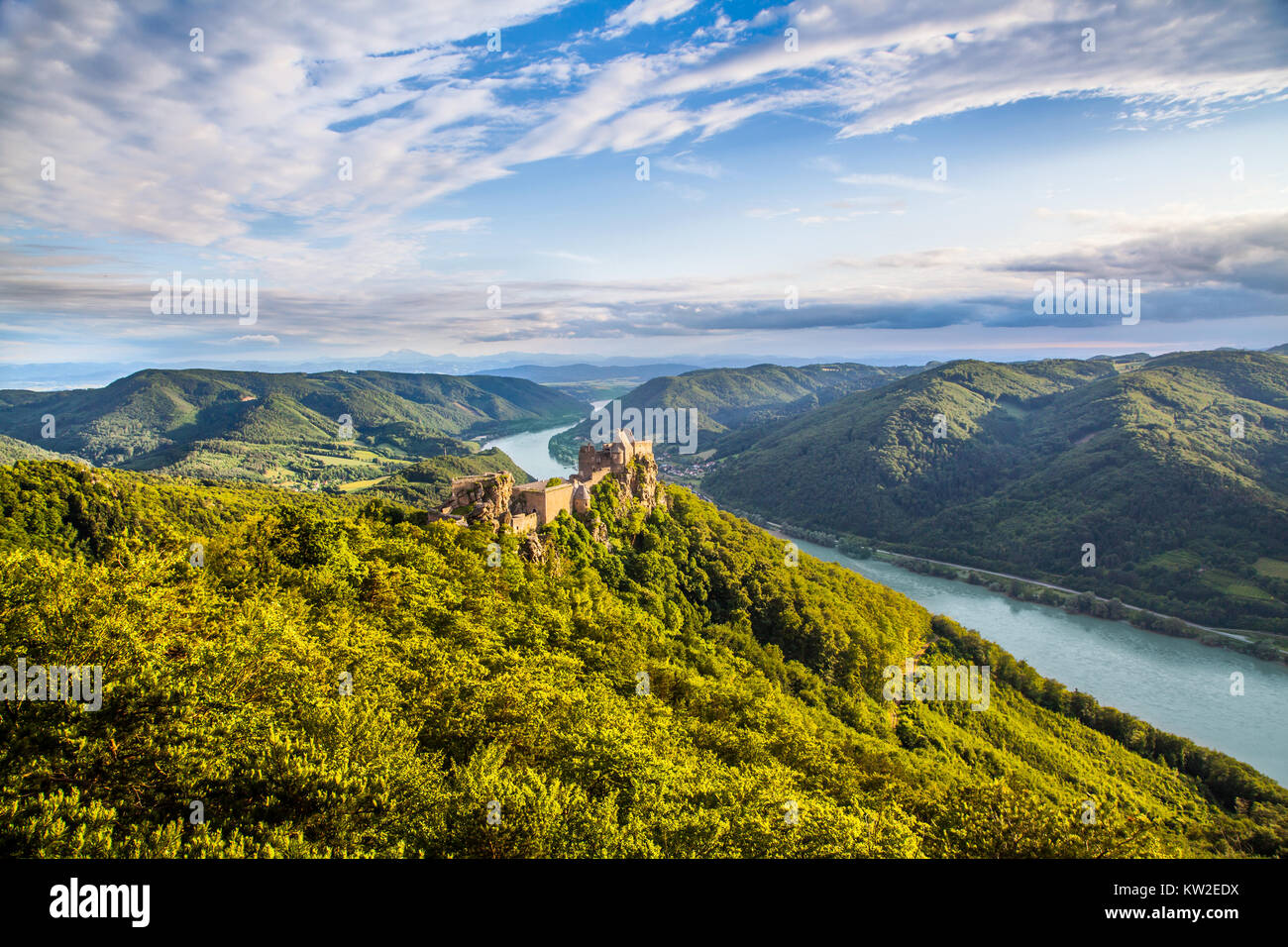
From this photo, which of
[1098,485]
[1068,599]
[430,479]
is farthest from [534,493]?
[1098,485]

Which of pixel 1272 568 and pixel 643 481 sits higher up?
pixel 643 481

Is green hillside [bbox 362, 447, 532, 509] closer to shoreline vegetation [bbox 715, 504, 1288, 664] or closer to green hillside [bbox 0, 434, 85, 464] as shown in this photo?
shoreline vegetation [bbox 715, 504, 1288, 664]

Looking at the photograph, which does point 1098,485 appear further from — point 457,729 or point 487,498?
point 457,729

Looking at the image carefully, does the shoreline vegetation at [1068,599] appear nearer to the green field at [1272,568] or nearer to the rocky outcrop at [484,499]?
the green field at [1272,568]

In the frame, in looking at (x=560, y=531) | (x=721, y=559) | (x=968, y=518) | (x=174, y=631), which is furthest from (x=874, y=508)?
(x=174, y=631)

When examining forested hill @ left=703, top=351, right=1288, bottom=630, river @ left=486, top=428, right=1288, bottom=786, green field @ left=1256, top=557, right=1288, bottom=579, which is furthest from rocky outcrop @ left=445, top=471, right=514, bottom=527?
green field @ left=1256, top=557, right=1288, bottom=579

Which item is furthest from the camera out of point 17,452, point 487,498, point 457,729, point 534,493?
point 17,452
